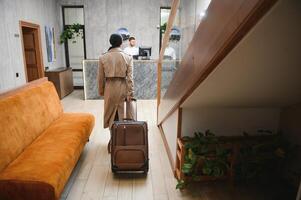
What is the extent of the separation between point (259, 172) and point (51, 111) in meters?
2.42

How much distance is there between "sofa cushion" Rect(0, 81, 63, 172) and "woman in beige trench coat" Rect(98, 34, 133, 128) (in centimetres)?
67

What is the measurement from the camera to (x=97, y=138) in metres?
3.48

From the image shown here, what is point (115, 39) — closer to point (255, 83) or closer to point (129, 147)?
point (129, 147)

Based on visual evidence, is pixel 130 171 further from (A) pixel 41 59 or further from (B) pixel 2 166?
(A) pixel 41 59

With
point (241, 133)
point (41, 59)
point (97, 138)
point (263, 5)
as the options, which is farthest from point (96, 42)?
point (263, 5)

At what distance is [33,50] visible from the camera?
5.61m

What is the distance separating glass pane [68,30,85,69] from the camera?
748cm

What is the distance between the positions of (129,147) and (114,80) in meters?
0.89

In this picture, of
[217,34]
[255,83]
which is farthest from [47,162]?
[255,83]

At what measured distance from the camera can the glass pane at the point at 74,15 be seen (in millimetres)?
7312

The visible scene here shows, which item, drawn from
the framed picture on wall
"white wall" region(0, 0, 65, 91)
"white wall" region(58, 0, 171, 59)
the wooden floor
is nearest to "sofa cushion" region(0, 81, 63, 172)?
Result: the wooden floor

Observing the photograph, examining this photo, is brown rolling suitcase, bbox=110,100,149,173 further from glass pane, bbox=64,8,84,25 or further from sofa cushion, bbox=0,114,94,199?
glass pane, bbox=64,8,84,25

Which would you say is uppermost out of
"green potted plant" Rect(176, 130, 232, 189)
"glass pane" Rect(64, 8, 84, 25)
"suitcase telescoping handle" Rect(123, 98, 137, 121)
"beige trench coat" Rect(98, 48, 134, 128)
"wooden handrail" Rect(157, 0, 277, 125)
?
"glass pane" Rect(64, 8, 84, 25)

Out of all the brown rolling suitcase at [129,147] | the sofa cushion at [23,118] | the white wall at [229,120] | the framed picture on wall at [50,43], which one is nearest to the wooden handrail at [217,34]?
the white wall at [229,120]
